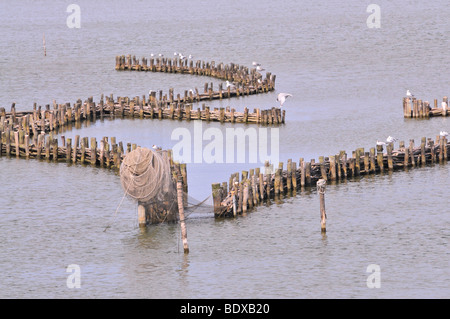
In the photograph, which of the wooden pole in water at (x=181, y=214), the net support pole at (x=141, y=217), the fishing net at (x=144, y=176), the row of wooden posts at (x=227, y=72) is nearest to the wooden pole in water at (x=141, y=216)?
the net support pole at (x=141, y=217)

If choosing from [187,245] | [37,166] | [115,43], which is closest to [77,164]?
[37,166]

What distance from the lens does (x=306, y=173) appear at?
154ft

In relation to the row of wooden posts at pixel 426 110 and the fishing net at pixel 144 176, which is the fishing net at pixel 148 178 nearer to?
the fishing net at pixel 144 176

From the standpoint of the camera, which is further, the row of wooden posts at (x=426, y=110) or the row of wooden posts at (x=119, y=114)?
the row of wooden posts at (x=426, y=110)

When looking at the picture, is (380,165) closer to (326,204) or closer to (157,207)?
(326,204)

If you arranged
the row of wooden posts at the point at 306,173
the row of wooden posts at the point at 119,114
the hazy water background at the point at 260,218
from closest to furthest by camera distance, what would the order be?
the hazy water background at the point at 260,218 < the row of wooden posts at the point at 306,173 < the row of wooden posts at the point at 119,114

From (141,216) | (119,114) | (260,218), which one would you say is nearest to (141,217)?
(141,216)

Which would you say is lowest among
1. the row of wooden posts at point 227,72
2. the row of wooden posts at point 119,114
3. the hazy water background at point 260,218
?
the hazy water background at point 260,218

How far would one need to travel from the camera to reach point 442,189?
46.9 metres

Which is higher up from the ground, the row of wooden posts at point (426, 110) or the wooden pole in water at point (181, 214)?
the row of wooden posts at point (426, 110)

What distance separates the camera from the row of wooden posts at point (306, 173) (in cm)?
4250

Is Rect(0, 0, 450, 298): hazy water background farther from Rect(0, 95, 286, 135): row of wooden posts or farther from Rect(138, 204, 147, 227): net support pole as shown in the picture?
Rect(0, 95, 286, 135): row of wooden posts

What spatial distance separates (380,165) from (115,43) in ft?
275

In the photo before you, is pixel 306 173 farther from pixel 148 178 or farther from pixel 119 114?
pixel 119 114
